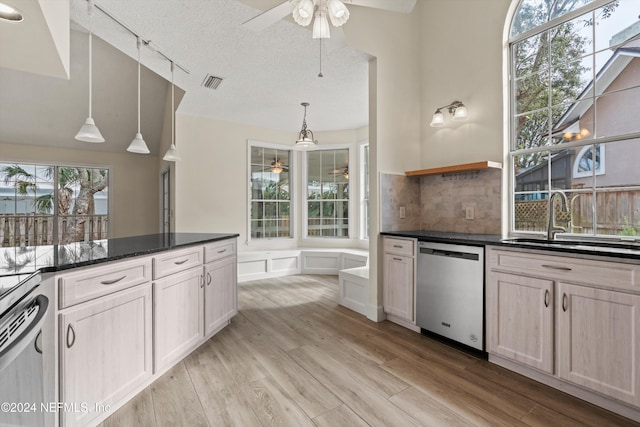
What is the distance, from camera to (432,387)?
78.2 inches

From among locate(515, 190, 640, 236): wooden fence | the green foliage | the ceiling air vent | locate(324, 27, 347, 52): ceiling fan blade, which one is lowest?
the green foliage

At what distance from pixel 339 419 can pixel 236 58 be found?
328 centimetres

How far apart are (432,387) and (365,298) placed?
140cm

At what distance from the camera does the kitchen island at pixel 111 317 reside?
4.70 feet

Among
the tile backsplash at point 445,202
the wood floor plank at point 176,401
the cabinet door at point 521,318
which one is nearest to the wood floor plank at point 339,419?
the wood floor plank at point 176,401

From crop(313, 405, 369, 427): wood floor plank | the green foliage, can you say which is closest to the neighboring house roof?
the green foliage

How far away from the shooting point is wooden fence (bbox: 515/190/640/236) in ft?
7.25

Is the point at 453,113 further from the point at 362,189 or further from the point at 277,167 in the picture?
the point at 277,167

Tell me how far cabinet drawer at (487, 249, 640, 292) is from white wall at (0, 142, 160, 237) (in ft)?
21.7

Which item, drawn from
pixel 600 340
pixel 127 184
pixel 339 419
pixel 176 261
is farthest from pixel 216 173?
pixel 600 340

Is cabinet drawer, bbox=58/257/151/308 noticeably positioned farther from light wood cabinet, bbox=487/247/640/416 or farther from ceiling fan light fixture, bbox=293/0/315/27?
light wood cabinet, bbox=487/247/640/416

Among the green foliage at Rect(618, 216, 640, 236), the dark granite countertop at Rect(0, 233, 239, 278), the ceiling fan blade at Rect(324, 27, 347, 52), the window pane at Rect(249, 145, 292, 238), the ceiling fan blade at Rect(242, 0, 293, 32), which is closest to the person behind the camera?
the dark granite countertop at Rect(0, 233, 239, 278)

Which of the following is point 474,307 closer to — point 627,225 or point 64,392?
point 627,225

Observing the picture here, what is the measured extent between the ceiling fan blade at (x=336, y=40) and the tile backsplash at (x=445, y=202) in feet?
4.53
